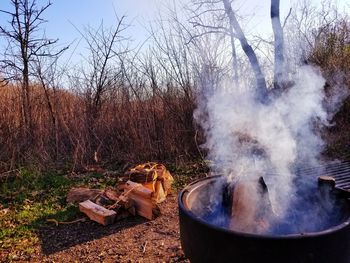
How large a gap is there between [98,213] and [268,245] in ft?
8.64

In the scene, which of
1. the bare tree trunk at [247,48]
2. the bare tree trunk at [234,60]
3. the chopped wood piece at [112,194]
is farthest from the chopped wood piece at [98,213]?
the bare tree trunk at [247,48]

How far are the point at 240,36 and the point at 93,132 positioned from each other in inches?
191

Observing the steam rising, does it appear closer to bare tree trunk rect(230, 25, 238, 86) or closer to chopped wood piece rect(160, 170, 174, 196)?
bare tree trunk rect(230, 25, 238, 86)

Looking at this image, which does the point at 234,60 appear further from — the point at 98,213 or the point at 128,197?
the point at 98,213

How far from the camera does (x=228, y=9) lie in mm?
8445

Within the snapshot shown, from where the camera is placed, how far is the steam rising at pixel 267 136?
7.39 feet

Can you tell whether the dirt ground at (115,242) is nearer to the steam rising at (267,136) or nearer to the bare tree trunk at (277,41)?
the steam rising at (267,136)

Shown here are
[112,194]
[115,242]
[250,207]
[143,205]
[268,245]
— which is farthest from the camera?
[112,194]

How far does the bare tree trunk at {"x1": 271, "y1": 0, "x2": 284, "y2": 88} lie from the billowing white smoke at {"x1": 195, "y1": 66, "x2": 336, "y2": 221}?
1616mm

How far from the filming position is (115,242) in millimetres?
3246

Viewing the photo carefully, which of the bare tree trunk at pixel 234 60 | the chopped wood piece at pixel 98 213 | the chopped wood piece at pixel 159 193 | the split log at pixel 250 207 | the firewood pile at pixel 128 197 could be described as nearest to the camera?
the split log at pixel 250 207

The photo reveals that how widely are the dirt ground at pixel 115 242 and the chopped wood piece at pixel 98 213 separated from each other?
0.07 meters

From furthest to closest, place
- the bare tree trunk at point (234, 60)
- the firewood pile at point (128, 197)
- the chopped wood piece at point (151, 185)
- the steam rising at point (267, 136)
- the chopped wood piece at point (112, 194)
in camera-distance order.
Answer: the bare tree trunk at point (234, 60) → the chopped wood piece at point (151, 185) → the chopped wood piece at point (112, 194) → the firewood pile at point (128, 197) → the steam rising at point (267, 136)

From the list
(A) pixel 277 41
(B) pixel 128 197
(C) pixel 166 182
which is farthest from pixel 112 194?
(A) pixel 277 41
